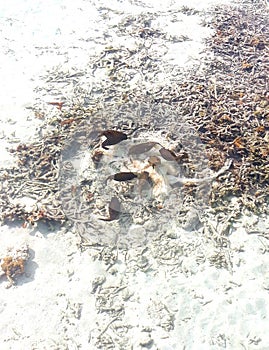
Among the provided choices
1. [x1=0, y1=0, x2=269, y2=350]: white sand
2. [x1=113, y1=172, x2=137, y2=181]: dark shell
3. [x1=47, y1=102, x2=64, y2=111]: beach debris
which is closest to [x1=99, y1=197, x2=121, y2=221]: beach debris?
[x1=113, y1=172, x2=137, y2=181]: dark shell

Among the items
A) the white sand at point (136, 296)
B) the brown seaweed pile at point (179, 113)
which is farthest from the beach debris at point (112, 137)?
the white sand at point (136, 296)

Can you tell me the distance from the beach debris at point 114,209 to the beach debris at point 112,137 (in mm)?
790

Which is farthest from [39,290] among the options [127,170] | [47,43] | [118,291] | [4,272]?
[47,43]

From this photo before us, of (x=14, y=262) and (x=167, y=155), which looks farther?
(x=167, y=155)

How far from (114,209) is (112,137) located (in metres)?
1.00

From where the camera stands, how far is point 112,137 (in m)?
5.25

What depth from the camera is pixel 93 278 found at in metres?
4.17

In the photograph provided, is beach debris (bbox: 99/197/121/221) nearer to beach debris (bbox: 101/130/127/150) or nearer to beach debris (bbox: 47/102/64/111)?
beach debris (bbox: 101/130/127/150)

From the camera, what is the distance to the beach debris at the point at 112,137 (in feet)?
17.2

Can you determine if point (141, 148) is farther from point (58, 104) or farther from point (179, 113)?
point (58, 104)

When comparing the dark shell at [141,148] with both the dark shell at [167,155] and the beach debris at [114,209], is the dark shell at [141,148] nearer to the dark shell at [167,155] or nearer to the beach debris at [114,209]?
the dark shell at [167,155]

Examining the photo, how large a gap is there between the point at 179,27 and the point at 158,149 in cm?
388

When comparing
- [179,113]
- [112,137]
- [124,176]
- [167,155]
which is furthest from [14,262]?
[179,113]

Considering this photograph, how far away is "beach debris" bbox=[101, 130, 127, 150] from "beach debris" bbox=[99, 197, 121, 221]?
790mm
